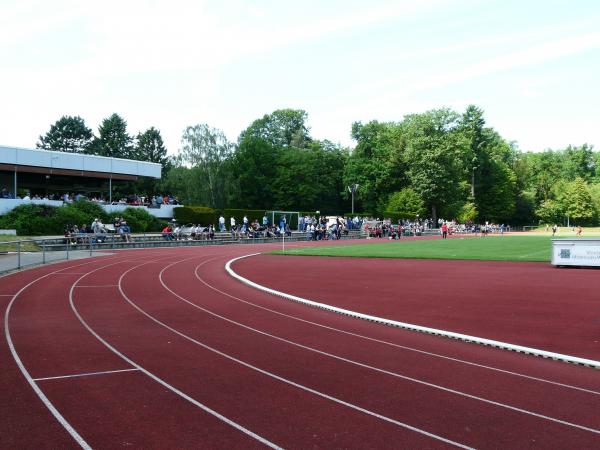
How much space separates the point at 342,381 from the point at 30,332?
19.8 feet

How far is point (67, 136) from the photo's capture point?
346ft

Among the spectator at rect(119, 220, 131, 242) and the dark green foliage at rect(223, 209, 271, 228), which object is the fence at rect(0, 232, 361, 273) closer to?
the spectator at rect(119, 220, 131, 242)

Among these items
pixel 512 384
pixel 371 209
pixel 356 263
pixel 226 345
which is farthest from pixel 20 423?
pixel 371 209

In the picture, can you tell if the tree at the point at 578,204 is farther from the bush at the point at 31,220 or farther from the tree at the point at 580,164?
the bush at the point at 31,220

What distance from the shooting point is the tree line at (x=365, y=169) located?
233 feet

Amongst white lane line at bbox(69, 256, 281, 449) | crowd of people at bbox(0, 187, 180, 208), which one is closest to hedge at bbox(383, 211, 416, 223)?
crowd of people at bbox(0, 187, 180, 208)

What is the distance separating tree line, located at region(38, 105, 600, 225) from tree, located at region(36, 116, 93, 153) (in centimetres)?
20

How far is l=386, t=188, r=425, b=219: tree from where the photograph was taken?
3051 inches

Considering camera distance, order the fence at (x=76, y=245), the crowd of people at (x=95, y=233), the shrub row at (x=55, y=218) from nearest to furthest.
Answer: the fence at (x=76, y=245)
the crowd of people at (x=95, y=233)
the shrub row at (x=55, y=218)

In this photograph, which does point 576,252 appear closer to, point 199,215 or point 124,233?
point 124,233

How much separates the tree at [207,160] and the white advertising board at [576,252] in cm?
→ 5337

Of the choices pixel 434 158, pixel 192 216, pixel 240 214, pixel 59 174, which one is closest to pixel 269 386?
pixel 192 216

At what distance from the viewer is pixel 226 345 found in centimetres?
834

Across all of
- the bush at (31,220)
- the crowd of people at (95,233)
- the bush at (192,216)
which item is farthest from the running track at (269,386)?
the bush at (192,216)
